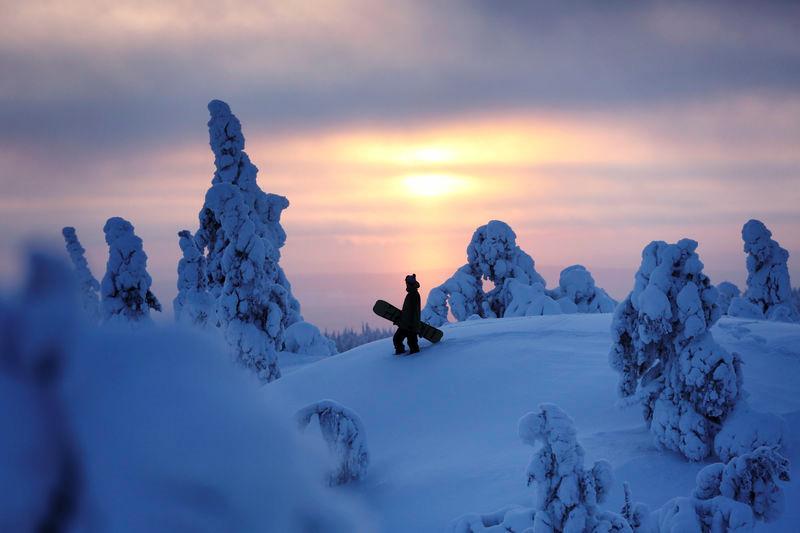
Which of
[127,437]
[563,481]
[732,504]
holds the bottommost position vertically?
[732,504]

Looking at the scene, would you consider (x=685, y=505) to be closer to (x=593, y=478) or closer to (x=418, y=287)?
(x=593, y=478)

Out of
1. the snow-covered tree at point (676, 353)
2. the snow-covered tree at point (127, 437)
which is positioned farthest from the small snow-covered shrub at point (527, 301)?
the snow-covered tree at point (127, 437)

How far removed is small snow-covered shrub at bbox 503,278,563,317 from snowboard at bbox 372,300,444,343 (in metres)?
9.15

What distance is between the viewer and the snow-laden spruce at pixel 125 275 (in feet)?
63.2

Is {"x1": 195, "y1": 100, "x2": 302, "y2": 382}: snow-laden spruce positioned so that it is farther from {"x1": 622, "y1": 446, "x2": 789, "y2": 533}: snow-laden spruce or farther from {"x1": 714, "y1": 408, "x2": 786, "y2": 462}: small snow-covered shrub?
{"x1": 622, "y1": 446, "x2": 789, "y2": 533}: snow-laden spruce

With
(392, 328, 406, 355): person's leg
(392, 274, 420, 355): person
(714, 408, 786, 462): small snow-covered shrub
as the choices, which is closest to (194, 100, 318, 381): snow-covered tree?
(392, 328, 406, 355): person's leg

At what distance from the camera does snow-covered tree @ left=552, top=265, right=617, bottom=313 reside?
91.5ft

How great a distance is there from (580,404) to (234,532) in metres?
10.9

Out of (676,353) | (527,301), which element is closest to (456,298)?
(527,301)

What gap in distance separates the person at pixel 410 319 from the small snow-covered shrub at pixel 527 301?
31.8ft

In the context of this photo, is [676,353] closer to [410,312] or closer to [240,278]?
[410,312]

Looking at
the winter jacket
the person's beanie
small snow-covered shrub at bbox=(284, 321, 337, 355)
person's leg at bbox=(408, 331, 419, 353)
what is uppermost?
the person's beanie

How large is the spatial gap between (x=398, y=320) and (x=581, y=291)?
13.9 meters

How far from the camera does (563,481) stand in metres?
5.45
